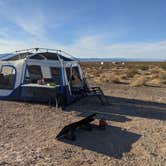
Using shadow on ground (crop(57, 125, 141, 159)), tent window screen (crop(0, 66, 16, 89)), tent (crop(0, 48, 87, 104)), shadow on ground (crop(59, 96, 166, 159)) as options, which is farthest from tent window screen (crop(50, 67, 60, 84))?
shadow on ground (crop(57, 125, 141, 159))

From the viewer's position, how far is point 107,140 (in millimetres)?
6500

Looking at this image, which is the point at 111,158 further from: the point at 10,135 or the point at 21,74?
the point at 21,74

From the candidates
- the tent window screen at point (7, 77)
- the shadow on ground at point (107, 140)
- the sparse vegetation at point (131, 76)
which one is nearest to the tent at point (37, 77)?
the tent window screen at point (7, 77)

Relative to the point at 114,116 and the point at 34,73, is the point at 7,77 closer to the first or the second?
the point at 34,73

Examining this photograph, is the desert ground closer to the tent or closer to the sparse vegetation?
the tent

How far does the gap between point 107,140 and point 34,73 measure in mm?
6152

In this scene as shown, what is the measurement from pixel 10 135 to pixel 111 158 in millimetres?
2708

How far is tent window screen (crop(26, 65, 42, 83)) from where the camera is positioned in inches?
454

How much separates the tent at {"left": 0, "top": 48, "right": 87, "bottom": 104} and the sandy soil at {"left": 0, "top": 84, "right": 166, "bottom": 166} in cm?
50

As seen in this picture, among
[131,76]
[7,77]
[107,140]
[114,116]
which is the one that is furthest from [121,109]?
[131,76]

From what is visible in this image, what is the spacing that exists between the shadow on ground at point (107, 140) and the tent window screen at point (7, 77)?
5164 mm

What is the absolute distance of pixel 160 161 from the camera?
5289mm

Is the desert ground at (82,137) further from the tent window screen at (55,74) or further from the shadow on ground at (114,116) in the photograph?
the tent window screen at (55,74)

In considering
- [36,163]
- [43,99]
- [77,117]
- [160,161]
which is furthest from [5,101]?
[160,161]
